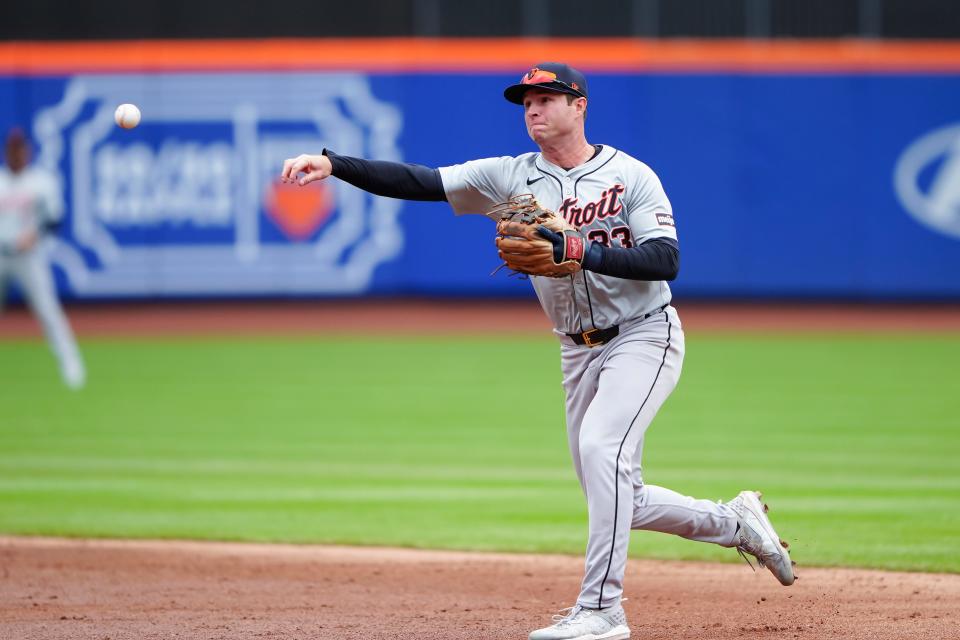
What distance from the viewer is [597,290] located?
4.54 metres

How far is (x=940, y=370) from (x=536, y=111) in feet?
29.6

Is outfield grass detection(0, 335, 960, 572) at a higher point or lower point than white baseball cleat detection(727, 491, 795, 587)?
lower

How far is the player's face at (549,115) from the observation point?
452 cm

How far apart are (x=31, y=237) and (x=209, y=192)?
6497 mm

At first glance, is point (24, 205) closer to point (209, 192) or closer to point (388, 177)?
point (209, 192)

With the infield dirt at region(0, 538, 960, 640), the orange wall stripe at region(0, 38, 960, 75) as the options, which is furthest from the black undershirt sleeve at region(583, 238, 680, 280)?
the orange wall stripe at region(0, 38, 960, 75)

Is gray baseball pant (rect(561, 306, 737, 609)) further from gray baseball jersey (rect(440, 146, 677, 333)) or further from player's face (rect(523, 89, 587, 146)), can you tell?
player's face (rect(523, 89, 587, 146))

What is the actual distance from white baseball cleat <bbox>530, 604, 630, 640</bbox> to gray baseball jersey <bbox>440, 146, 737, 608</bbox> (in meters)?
0.03

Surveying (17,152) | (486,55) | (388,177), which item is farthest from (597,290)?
(486,55)

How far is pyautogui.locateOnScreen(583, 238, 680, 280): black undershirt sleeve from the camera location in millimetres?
4254

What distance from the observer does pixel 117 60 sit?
705 inches

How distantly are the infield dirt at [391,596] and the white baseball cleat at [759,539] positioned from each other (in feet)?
0.62

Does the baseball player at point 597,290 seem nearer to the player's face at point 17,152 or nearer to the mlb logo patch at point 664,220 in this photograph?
the mlb logo patch at point 664,220

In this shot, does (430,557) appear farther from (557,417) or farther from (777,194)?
(777,194)
